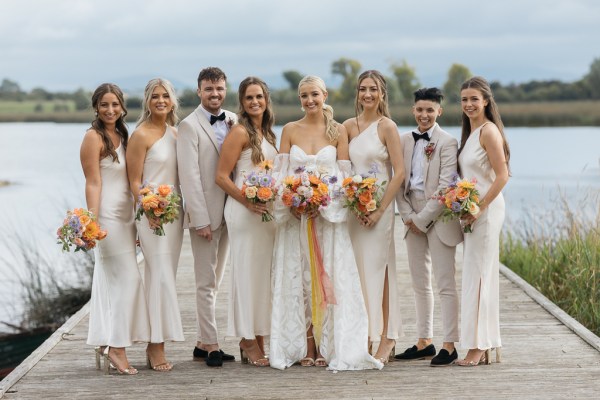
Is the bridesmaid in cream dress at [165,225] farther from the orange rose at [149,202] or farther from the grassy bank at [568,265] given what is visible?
the grassy bank at [568,265]

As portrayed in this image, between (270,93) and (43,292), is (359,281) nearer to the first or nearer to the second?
(270,93)

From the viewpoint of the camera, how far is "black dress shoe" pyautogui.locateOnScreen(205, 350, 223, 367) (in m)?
6.37

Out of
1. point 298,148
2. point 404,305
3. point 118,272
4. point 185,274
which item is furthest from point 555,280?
point 118,272

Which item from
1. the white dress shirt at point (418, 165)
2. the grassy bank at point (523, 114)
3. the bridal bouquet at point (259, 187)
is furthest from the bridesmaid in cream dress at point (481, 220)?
the grassy bank at point (523, 114)

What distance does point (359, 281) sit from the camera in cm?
630

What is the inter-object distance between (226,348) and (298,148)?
179 centimetres

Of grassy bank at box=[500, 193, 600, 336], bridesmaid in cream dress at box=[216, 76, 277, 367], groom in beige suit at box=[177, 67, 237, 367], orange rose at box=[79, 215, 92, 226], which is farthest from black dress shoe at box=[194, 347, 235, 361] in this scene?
grassy bank at box=[500, 193, 600, 336]

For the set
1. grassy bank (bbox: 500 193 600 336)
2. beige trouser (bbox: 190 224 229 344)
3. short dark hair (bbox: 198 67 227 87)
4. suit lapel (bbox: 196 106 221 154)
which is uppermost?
short dark hair (bbox: 198 67 227 87)

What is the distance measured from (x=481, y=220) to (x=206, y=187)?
6.14ft

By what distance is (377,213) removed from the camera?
6203 millimetres

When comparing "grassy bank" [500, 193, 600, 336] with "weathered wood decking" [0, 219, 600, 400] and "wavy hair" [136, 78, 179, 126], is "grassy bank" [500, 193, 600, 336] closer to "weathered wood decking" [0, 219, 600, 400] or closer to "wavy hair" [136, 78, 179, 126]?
"weathered wood decking" [0, 219, 600, 400]

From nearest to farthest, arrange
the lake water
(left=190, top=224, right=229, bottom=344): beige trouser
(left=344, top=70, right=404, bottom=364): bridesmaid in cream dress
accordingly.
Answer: (left=344, top=70, right=404, bottom=364): bridesmaid in cream dress, (left=190, top=224, right=229, bottom=344): beige trouser, the lake water

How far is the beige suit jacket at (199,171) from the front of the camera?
20.5 feet

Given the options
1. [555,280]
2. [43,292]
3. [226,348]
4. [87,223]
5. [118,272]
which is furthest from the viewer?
[43,292]
